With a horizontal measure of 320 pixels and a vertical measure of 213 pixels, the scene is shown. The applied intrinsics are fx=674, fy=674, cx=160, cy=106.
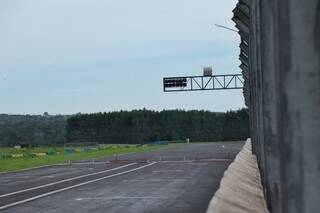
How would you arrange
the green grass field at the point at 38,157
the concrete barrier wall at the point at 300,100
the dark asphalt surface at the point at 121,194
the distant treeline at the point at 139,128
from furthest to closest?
1. the distant treeline at the point at 139,128
2. the green grass field at the point at 38,157
3. the dark asphalt surface at the point at 121,194
4. the concrete barrier wall at the point at 300,100

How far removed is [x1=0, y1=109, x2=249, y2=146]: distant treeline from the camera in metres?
120

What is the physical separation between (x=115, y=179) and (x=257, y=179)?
8.97 m

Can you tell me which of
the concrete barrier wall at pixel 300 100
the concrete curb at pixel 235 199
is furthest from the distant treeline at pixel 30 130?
the concrete barrier wall at pixel 300 100

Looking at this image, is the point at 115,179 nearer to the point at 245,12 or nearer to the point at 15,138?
the point at 245,12

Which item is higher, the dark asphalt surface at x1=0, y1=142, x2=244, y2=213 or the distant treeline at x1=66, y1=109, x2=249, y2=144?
the distant treeline at x1=66, y1=109, x2=249, y2=144

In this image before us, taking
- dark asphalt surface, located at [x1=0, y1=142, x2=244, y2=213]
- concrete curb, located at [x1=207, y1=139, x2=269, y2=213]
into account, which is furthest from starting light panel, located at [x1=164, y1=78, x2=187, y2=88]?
concrete curb, located at [x1=207, y1=139, x2=269, y2=213]

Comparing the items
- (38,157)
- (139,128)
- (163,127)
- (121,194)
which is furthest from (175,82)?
(121,194)

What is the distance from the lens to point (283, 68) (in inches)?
117

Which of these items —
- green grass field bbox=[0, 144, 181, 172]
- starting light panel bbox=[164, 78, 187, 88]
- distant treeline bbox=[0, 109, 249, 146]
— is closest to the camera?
green grass field bbox=[0, 144, 181, 172]

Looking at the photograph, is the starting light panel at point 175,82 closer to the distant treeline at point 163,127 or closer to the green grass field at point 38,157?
the green grass field at point 38,157

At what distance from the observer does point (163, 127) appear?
12550 centimetres

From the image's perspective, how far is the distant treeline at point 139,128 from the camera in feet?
395

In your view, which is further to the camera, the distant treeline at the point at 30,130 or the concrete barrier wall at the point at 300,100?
the distant treeline at the point at 30,130

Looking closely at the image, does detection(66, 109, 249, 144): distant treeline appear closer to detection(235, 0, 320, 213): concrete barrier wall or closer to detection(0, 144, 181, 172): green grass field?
detection(0, 144, 181, 172): green grass field
